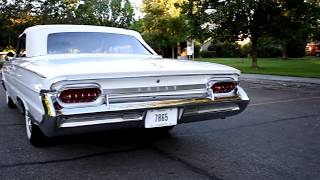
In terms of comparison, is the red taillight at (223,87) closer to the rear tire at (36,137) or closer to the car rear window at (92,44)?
the car rear window at (92,44)

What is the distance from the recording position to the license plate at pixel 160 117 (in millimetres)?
4637

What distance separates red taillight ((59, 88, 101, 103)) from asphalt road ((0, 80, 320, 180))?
759mm

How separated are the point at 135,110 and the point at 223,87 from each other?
4.02 feet

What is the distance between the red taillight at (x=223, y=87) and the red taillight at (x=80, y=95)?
1.43 m

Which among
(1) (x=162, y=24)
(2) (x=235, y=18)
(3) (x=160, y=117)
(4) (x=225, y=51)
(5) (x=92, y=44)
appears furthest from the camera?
(4) (x=225, y=51)

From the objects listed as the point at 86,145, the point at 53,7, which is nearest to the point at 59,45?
the point at 86,145

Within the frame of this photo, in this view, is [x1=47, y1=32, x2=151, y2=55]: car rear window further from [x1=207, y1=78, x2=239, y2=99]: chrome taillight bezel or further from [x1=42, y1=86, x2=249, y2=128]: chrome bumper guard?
[x1=42, y1=86, x2=249, y2=128]: chrome bumper guard

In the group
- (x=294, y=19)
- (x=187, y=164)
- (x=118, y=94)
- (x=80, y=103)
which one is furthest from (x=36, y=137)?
(x=294, y=19)

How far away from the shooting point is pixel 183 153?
5.29 meters

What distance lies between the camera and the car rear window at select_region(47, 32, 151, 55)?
613 centimetres

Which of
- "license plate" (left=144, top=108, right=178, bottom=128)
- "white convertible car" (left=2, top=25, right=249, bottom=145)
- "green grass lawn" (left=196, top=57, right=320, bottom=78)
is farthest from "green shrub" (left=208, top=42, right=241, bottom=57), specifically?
"license plate" (left=144, top=108, right=178, bottom=128)

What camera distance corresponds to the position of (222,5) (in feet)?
72.4

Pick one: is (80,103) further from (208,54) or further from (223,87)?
(208,54)

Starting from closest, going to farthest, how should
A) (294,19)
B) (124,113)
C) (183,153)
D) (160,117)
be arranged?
(124,113) → (160,117) → (183,153) → (294,19)
